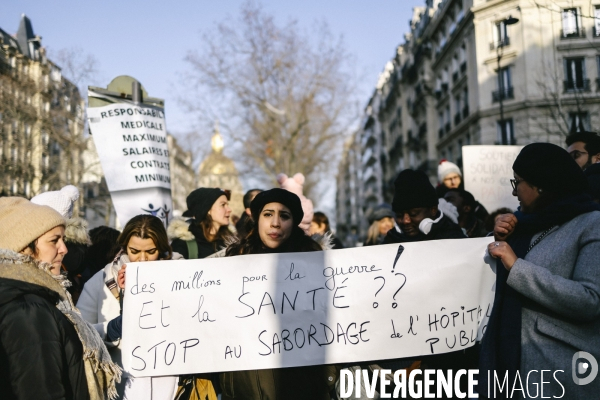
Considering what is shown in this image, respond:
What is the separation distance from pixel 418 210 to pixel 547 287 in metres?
1.19

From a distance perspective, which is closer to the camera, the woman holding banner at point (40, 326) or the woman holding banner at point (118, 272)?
the woman holding banner at point (40, 326)

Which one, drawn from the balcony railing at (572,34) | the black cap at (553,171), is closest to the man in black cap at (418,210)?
the black cap at (553,171)

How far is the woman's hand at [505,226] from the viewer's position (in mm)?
2848

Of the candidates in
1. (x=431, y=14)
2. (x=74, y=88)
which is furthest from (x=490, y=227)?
(x=431, y=14)

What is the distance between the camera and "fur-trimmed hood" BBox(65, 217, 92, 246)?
4.49 meters

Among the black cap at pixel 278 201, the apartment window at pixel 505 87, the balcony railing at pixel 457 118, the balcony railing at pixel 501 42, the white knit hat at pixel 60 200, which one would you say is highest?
the balcony railing at pixel 501 42

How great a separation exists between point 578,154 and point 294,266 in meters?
2.79

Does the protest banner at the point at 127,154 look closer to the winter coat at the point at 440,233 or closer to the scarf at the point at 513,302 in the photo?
the winter coat at the point at 440,233

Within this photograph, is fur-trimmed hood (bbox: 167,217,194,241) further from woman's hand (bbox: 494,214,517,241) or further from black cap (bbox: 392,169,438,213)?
woman's hand (bbox: 494,214,517,241)

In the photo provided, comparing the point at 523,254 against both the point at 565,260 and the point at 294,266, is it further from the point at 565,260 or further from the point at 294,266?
the point at 294,266

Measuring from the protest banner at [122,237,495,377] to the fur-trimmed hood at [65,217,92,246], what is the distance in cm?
145

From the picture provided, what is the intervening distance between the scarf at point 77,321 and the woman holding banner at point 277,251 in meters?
0.71

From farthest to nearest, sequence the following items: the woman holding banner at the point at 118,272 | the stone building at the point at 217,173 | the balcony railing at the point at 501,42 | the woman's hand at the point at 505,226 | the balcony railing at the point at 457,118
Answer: the balcony railing at the point at 457,118, the balcony railing at the point at 501,42, the stone building at the point at 217,173, the woman holding banner at the point at 118,272, the woman's hand at the point at 505,226

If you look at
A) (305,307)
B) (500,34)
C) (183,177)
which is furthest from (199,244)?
(183,177)
